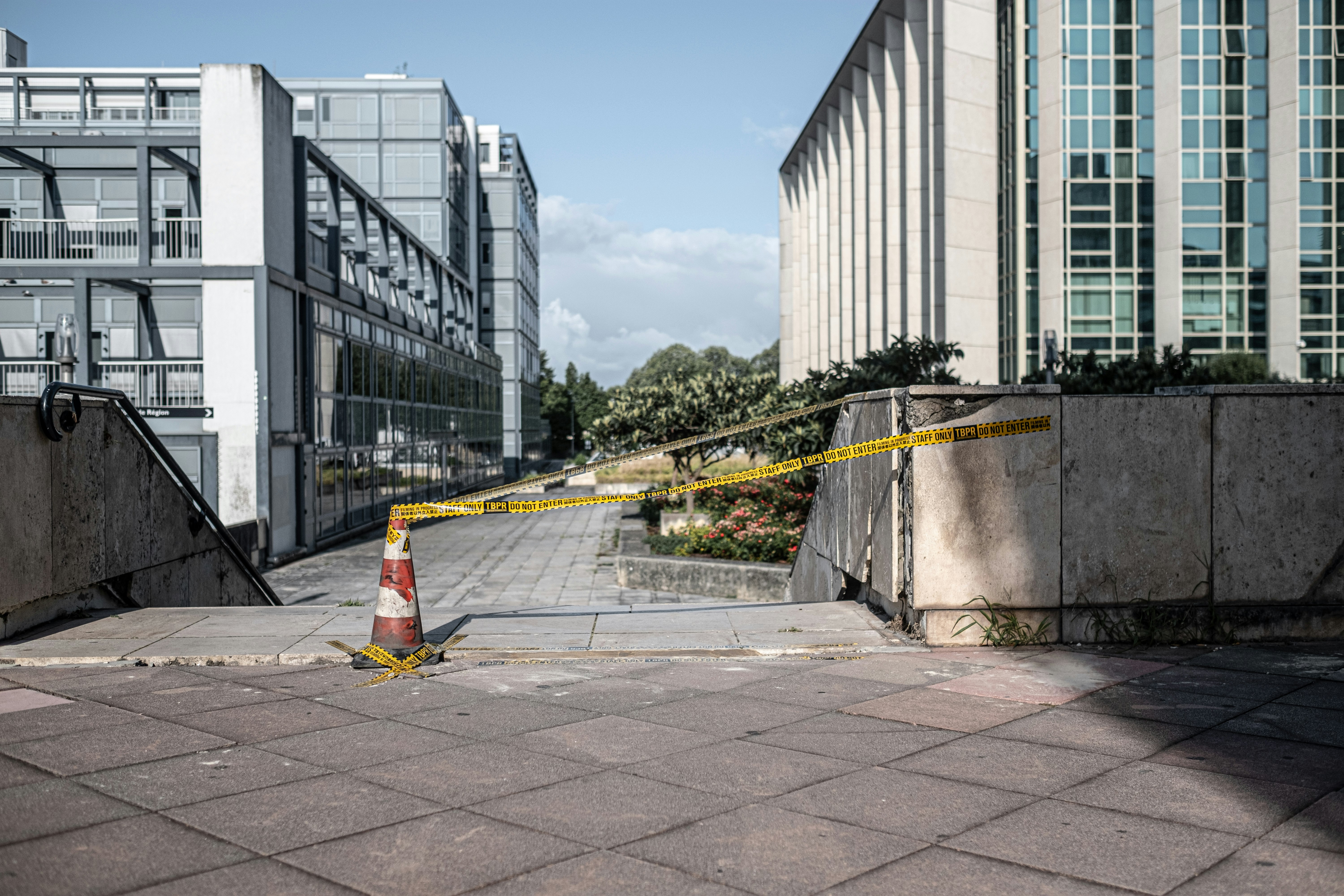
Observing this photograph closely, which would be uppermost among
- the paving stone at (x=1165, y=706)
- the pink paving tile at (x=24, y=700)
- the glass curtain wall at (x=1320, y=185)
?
the glass curtain wall at (x=1320, y=185)

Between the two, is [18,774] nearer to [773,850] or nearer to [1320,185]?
[773,850]

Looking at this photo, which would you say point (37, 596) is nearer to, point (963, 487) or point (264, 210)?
point (963, 487)

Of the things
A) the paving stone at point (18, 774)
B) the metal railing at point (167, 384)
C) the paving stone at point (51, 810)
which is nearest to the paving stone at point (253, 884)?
the paving stone at point (51, 810)

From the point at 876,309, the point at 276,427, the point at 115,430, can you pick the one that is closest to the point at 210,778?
the point at 115,430

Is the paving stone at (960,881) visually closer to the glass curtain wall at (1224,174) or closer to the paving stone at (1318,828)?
the paving stone at (1318,828)

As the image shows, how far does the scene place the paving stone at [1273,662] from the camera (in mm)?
5723

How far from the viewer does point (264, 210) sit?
2033cm

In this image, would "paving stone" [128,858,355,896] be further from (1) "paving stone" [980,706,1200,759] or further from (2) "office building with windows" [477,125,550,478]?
(2) "office building with windows" [477,125,550,478]

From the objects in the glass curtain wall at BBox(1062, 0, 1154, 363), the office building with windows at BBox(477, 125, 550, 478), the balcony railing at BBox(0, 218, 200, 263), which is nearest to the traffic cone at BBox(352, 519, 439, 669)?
the balcony railing at BBox(0, 218, 200, 263)

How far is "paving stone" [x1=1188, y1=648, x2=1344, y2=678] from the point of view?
5.72 m

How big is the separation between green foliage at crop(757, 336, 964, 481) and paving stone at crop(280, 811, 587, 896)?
12.9 metres

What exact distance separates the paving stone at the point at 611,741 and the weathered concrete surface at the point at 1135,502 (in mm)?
2960

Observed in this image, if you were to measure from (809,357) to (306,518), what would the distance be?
178 feet

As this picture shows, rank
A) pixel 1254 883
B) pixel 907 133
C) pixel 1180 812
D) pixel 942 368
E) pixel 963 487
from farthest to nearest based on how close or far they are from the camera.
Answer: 1. pixel 907 133
2. pixel 942 368
3. pixel 963 487
4. pixel 1180 812
5. pixel 1254 883
